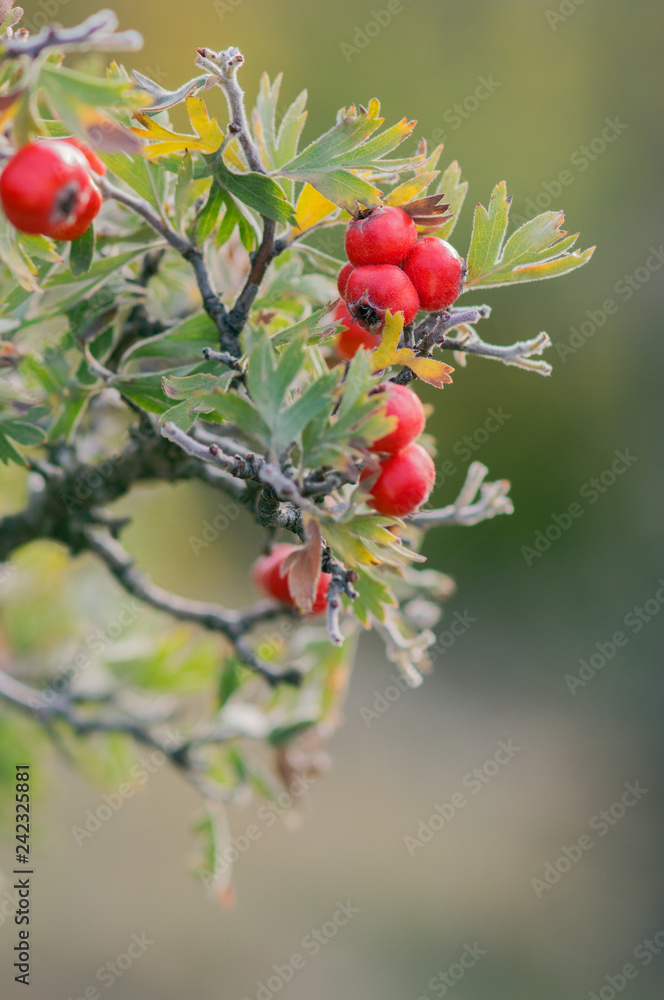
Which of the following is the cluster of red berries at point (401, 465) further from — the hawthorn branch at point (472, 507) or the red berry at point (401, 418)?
the hawthorn branch at point (472, 507)

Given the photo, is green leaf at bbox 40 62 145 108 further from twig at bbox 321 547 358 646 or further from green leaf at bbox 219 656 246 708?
green leaf at bbox 219 656 246 708

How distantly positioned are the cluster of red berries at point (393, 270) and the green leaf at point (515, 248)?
2 cm

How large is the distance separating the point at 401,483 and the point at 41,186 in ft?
0.86

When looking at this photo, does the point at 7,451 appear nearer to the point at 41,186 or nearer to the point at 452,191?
the point at 41,186

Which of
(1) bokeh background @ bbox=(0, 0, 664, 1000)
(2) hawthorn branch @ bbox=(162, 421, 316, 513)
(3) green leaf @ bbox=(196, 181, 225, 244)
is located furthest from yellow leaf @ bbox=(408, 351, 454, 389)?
(1) bokeh background @ bbox=(0, 0, 664, 1000)

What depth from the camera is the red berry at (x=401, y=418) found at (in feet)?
1.59

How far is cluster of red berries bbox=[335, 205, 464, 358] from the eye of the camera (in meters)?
0.52

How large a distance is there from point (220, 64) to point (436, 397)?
439 centimetres

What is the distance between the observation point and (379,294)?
Answer: 0.52 metres

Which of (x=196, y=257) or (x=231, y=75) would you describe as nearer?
(x=231, y=75)

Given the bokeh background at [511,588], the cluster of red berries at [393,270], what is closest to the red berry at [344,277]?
the cluster of red berries at [393,270]

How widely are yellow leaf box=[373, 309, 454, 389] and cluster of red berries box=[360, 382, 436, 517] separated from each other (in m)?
0.02

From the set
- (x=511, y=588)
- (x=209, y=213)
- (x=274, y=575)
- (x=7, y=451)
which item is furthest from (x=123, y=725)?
(x=511, y=588)

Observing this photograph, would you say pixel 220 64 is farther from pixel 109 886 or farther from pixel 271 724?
pixel 109 886
